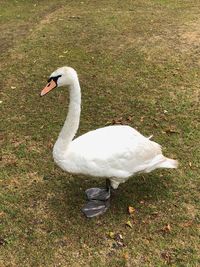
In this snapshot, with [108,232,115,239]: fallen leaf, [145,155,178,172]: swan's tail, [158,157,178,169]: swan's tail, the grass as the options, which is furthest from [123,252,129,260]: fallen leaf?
[158,157,178,169]: swan's tail

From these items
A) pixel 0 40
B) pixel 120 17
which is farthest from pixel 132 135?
pixel 120 17

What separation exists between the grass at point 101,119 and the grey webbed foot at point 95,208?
0.23ft

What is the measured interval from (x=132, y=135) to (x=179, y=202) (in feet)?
3.25

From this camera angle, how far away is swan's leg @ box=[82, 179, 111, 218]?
5.16m

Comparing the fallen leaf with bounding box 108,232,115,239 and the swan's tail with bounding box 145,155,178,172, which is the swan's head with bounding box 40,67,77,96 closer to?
the swan's tail with bounding box 145,155,178,172

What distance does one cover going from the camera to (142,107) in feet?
24.0

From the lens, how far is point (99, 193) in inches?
211

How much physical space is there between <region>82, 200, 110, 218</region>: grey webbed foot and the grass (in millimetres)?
71

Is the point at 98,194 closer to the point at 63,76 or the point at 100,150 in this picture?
the point at 100,150

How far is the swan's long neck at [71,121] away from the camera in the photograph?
4.96 meters

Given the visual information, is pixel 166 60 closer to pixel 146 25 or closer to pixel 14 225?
pixel 146 25

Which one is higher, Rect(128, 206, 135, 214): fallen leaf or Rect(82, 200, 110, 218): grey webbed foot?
Rect(82, 200, 110, 218): grey webbed foot

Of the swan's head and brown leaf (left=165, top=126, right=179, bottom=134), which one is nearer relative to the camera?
the swan's head

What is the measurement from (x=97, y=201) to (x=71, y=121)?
38.5 inches
